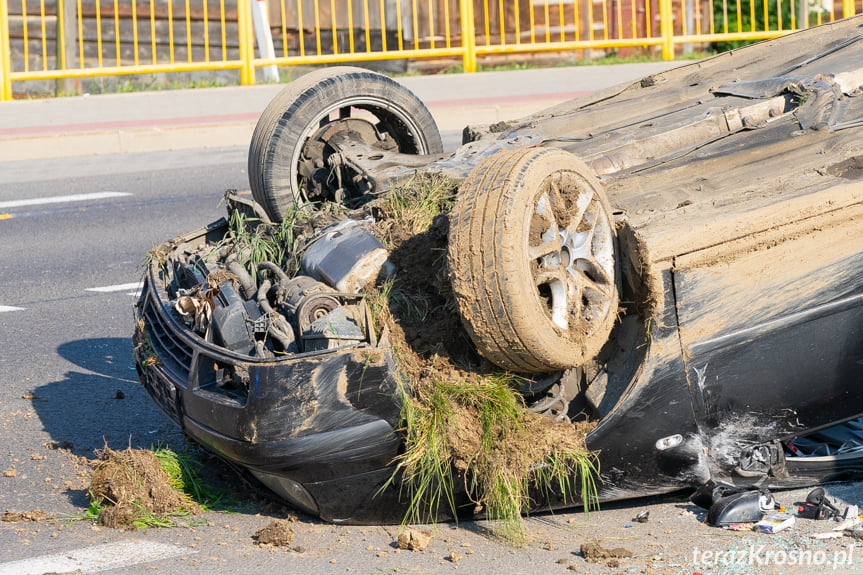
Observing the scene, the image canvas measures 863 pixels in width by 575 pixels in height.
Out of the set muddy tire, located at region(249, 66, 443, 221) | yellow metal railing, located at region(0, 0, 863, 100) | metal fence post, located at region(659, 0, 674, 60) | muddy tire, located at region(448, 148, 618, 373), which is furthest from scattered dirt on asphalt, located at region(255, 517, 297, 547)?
metal fence post, located at region(659, 0, 674, 60)

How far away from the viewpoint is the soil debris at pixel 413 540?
3.70 m

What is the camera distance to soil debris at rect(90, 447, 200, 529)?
13.0 ft

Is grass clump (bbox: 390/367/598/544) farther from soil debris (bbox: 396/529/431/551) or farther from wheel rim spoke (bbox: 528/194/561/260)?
wheel rim spoke (bbox: 528/194/561/260)

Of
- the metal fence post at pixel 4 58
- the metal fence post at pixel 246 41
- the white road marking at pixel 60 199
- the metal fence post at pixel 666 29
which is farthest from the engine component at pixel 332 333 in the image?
the metal fence post at pixel 666 29

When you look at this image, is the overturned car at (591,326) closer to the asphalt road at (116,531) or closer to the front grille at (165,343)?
the front grille at (165,343)

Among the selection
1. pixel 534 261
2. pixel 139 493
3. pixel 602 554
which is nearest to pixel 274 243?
pixel 139 493

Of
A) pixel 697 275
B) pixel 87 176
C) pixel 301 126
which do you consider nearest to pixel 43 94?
pixel 87 176

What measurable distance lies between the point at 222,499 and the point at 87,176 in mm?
7424

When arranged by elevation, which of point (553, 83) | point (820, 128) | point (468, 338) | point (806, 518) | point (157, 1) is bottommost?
point (806, 518)

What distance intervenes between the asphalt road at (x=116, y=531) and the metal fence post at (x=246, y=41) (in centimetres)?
599

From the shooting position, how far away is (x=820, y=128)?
4.27 meters

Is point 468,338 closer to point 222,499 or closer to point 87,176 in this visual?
point 222,499

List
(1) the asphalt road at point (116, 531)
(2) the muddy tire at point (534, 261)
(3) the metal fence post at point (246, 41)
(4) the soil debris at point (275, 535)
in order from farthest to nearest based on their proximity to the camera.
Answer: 1. (3) the metal fence post at point (246, 41)
2. (4) the soil debris at point (275, 535)
3. (1) the asphalt road at point (116, 531)
4. (2) the muddy tire at point (534, 261)

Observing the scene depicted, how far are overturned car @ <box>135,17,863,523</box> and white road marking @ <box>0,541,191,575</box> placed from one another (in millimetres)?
375
